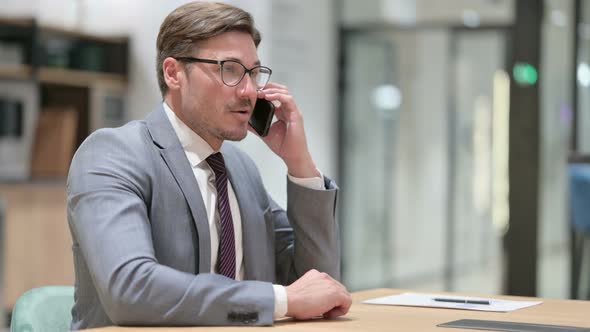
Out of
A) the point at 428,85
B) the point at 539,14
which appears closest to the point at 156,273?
the point at 539,14

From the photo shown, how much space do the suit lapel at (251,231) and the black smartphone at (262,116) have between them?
0.12m

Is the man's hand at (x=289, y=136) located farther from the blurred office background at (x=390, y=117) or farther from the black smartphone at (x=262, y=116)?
the blurred office background at (x=390, y=117)

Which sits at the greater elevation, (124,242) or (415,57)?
(415,57)

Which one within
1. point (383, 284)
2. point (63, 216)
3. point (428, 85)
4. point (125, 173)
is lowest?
point (383, 284)

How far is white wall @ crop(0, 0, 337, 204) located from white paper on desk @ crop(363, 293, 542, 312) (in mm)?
4420

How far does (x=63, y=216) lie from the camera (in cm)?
630

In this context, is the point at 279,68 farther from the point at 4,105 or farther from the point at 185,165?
the point at 185,165

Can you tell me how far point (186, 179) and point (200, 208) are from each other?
0.07m

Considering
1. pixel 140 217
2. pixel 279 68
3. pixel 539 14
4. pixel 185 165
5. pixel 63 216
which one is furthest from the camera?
pixel 279 68

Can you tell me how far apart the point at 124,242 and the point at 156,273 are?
99mm

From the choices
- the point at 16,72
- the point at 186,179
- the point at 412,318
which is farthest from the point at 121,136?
the point at 16,72

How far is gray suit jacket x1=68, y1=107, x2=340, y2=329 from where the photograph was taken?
177cm

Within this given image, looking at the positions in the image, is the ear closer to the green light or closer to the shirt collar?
the shirt collar

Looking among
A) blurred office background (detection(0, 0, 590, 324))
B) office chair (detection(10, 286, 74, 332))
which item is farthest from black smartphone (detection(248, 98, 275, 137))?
blurred office background (detection(0, 0, 590, 324))
